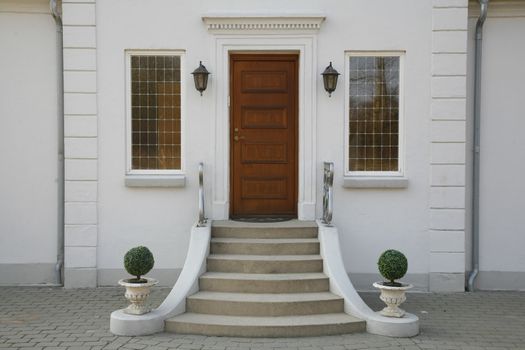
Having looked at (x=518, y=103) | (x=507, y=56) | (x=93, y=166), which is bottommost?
(x=93, y=166)

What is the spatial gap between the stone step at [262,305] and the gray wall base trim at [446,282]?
2326 millimetres

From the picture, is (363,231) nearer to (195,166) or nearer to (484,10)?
(195,166)

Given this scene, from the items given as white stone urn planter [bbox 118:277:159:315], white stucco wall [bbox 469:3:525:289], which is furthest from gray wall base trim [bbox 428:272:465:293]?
white stone urn planter [bbox 118:277:159:315]

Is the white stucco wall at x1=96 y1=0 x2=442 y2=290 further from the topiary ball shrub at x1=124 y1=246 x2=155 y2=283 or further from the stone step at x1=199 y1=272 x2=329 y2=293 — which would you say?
the topiary ball shrub at x1=124 y1=246 x2=155 y2=283

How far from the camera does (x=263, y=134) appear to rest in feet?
32.5

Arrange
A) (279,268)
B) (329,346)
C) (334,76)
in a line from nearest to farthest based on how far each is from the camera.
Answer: (329,346), (279,268), (334,76)

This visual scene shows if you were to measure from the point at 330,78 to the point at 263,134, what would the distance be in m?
1.36

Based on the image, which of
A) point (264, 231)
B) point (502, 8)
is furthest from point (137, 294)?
point (502, 8)

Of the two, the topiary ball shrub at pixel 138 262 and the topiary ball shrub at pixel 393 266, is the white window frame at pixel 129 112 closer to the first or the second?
the topiary ball shrub at pixel 138 262

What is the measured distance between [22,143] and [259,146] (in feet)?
12.0

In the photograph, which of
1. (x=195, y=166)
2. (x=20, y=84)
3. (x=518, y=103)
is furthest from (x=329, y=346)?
(x=20, y=84)

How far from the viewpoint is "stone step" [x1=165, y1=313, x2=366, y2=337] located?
730cm

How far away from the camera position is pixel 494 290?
9.82 meters

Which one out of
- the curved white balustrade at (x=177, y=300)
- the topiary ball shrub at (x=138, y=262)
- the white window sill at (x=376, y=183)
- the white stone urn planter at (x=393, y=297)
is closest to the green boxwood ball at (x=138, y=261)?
the topiary ball shrub at (x=138, y=262)
